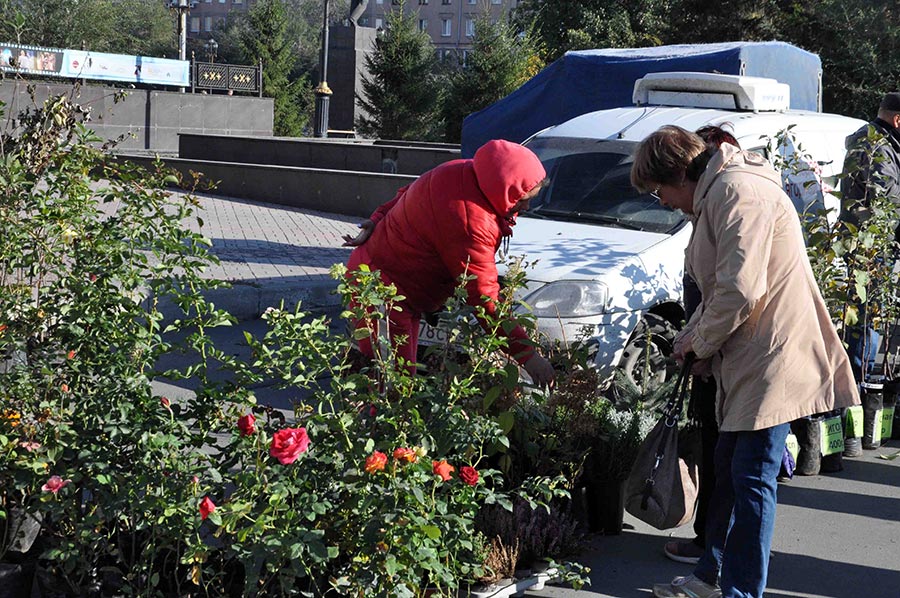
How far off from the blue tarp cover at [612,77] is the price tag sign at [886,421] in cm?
430

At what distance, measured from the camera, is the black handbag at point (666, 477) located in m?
3.92

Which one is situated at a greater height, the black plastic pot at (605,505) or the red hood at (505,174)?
the red hood at (505,174)

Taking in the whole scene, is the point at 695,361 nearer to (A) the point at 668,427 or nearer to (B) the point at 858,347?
(A) the point at 668,427

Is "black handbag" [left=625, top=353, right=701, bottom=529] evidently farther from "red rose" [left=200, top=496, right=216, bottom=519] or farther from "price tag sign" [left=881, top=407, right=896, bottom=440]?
"price tag sign" [left=881, top=407, right=896, bottom=440]

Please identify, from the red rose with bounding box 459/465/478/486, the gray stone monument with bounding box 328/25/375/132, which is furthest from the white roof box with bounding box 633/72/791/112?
the gray stone monument with bounding box 328/25/375/132

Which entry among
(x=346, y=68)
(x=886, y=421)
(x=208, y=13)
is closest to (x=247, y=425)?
(x=886, y=421)

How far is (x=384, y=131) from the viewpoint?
29562 mm

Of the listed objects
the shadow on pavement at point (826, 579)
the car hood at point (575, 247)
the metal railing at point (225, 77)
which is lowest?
the shadow on pavement at point (826, 579)

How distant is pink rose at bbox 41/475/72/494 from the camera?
3.16m

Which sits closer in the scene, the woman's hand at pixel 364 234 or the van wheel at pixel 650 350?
the woman's hand at pixel 364 234

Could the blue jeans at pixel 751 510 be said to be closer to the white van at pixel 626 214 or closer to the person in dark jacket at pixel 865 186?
the white van at pixel 626 214

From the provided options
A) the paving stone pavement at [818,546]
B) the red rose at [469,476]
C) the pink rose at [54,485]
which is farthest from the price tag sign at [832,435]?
the pink rose at [54,485]

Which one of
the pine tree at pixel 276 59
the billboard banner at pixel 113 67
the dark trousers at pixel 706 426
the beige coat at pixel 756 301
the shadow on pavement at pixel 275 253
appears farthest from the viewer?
the pine tree at pixel 276 59

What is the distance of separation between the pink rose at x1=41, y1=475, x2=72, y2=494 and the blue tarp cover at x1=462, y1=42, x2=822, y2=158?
7868 millimetres
